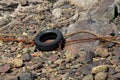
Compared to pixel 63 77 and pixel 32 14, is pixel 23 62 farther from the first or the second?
pixel 32 14

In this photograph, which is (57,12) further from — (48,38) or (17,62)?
(17,62)

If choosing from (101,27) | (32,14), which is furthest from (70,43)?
(32,14)

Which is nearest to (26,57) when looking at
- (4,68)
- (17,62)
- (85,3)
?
(17,62)

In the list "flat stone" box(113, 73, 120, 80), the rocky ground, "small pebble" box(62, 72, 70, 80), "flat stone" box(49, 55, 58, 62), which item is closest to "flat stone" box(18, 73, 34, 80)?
the rocky ground

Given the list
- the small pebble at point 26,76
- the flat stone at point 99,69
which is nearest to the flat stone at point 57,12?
the small pebble at point 26,76

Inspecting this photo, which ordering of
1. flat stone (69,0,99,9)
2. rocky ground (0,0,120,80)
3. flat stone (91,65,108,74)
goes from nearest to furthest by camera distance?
flat stone (91,65,108,74) < rocky ground (0,0,120,80) < flat stone (69,0,99,9)

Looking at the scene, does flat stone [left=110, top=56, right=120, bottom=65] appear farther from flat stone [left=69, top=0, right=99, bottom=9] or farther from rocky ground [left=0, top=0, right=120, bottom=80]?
flat stone [left=69, top=0, right=99, bottom=9]

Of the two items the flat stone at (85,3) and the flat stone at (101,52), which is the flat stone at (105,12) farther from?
the flat stone at (101,52)
